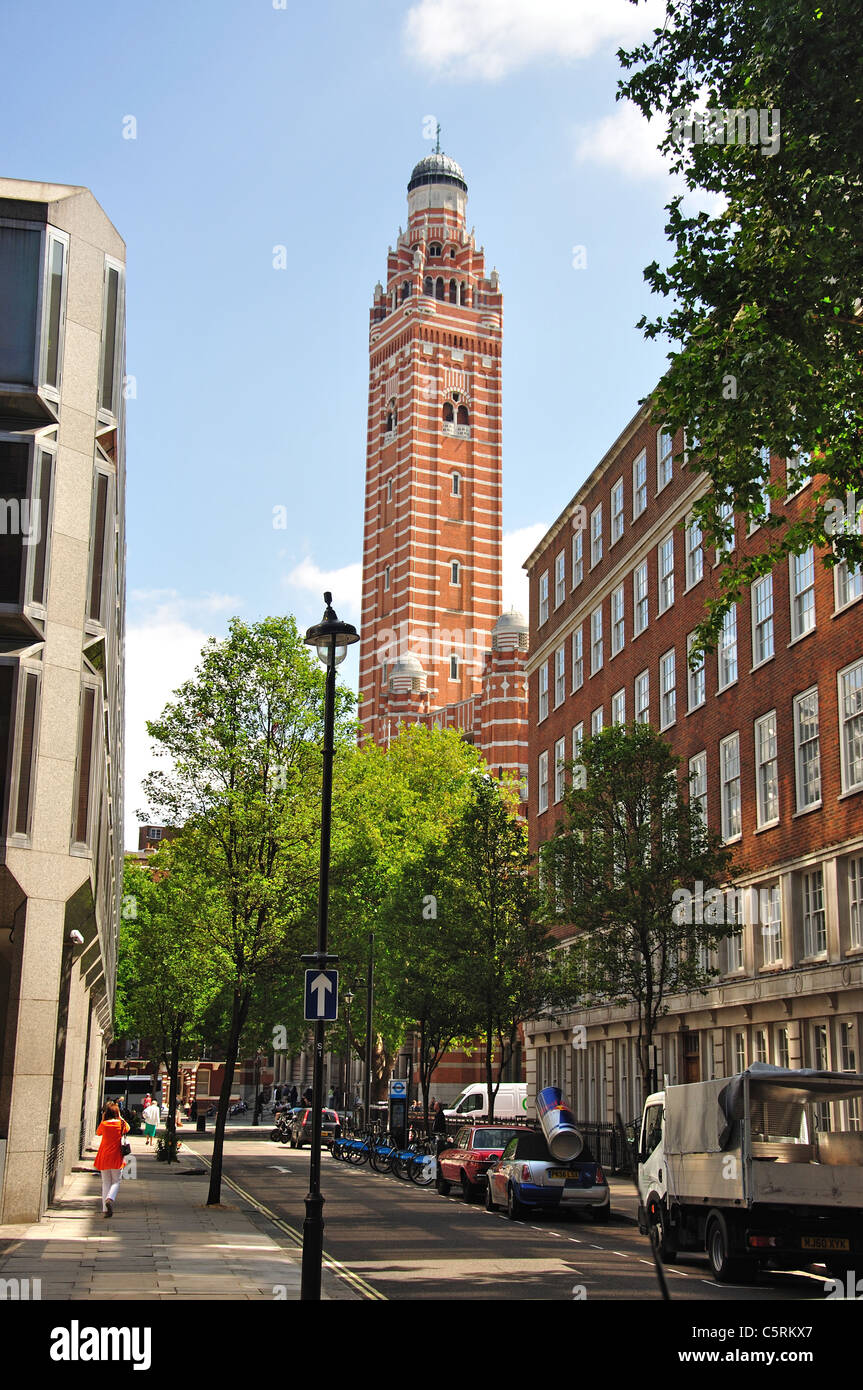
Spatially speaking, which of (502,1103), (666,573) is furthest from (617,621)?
(502,1103)

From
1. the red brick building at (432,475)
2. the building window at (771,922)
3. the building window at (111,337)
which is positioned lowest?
the building window at (771,922)

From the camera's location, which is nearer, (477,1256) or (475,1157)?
(477,1256)

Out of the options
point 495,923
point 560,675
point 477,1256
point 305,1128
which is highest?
point 560,675

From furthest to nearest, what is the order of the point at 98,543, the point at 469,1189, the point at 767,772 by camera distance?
the point at 767,772
the point at 469,1189
the point at 98,543

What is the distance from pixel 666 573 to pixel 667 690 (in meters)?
3.32

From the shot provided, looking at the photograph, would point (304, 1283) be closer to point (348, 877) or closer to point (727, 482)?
point (727, 482)

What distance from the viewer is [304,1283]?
13.5 meters

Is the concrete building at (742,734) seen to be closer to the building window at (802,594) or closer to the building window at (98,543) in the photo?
the building window at (802,594)

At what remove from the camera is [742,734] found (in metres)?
32.3

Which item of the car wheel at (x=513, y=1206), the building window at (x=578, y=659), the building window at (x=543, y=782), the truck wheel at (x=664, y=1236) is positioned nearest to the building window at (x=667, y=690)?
the building window at (x=578, y=659)

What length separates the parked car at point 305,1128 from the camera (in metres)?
51.2

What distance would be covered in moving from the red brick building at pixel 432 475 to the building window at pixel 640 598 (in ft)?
206

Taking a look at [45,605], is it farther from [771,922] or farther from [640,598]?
[640,598]

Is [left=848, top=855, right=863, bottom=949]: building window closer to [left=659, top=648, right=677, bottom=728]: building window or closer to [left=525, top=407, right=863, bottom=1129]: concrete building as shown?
[left=525, top=407, right=863, bottom=1129]: concrete building
